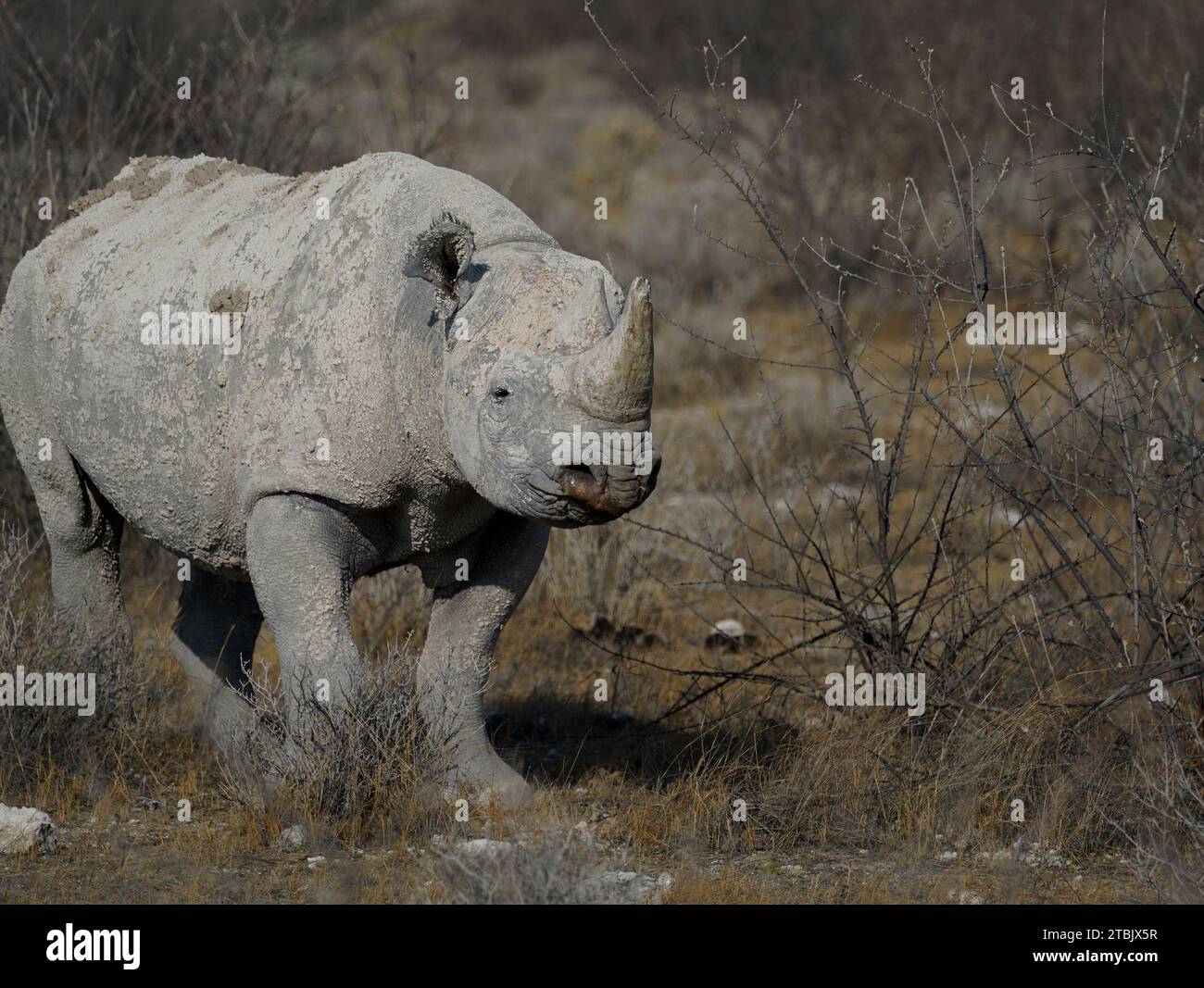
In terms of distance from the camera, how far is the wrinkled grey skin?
488cm

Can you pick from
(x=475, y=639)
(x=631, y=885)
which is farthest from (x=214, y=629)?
(x=631, y=885)

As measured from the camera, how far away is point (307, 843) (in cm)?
546

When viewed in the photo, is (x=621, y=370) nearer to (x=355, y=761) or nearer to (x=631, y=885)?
(x=631, y=885)

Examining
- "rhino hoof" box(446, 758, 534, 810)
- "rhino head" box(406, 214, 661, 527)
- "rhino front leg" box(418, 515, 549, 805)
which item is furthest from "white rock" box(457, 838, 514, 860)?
"rhino head" box(406, 214, 661, 527)

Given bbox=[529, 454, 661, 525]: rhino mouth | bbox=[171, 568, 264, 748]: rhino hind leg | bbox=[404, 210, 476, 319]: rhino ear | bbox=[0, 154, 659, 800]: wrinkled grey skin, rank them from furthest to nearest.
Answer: bbox=[171, 568, 264, 748]: rhino hind leg
bbox=[404, 210, 476, 319]: rhino ear
bbox=[0, 154, 659, 800]: wrinkled grey skin
bbox=[529, 454, 661, 525]: rhino mouth

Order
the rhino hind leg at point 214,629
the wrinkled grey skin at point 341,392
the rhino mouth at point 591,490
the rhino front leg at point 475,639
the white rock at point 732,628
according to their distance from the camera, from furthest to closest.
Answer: the white rock at point 732,628 < the rhino hind leg at point 214,629 < the rhino front leg at point 475,639 < the wrinkled grey skin at point 341,392 < the rhino mouth at point 591,490

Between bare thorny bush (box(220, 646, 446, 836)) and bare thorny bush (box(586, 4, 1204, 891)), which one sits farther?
bare thorny bush (box(586, 4, 1204, 891))

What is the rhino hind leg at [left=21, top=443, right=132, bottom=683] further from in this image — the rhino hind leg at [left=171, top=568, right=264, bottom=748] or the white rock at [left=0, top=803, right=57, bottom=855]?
the white rock at [left=0, top=803, right=57, bottom=855]

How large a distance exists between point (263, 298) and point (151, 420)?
0.65 m

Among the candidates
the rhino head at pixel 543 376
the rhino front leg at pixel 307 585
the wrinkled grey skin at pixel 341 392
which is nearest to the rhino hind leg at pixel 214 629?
the wrinkled grey skin at pixel 341 392

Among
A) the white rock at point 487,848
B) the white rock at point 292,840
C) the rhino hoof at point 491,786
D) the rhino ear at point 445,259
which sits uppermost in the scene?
the rhino ear at point 445,259

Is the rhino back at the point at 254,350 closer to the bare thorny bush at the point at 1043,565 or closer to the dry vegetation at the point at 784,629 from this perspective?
the dry vegetation at the point at 784,629

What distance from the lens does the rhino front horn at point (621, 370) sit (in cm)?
462

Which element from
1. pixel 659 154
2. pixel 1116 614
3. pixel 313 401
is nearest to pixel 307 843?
A: pixel 313 401
